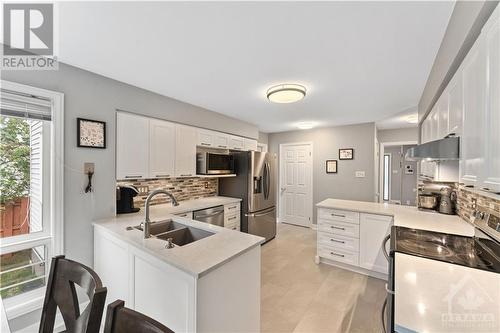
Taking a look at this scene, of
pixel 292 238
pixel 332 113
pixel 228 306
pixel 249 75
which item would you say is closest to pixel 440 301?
pixel 228 306

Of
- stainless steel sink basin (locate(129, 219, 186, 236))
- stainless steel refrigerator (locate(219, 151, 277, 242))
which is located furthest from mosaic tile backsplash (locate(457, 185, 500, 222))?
stainless steel refrigerator (locate(219, 151, 277, 242))

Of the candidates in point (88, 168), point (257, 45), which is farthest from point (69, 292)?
point (257, 45)

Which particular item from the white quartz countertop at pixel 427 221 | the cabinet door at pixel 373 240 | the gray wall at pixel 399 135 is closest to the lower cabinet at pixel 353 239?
the cabinet door at pixel 373 240

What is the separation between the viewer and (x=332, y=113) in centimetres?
378

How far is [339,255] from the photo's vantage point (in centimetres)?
309

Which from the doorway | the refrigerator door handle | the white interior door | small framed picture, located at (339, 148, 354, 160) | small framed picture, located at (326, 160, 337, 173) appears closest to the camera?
the refrigerator door handle

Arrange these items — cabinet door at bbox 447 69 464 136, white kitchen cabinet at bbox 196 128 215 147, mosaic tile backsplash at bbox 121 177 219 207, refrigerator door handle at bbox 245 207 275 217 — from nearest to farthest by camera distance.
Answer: cabinet door at bbox 447 69 464 136 < mosaic tile backsplash at bbox 121 177 219 207 < white kitchen cabinet at bbox 196 128 215 147 < refrigerator door handle at bbox 245 207 275 217

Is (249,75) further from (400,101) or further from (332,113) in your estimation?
(400,101)

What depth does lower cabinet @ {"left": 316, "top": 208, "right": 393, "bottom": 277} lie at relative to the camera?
9.20 feet

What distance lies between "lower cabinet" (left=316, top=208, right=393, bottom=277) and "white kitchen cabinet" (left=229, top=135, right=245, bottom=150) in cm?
207

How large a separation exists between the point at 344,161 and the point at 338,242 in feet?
7.57

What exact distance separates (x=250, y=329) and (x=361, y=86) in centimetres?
276

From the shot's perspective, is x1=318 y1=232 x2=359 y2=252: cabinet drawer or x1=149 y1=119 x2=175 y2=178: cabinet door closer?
x1=149 y1=119 x2=175 y2=178: cabinet door

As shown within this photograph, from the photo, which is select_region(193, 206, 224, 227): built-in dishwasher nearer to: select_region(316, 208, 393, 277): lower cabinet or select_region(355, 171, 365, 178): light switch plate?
select_region(316, 208, 393, 277): lower cabinet
